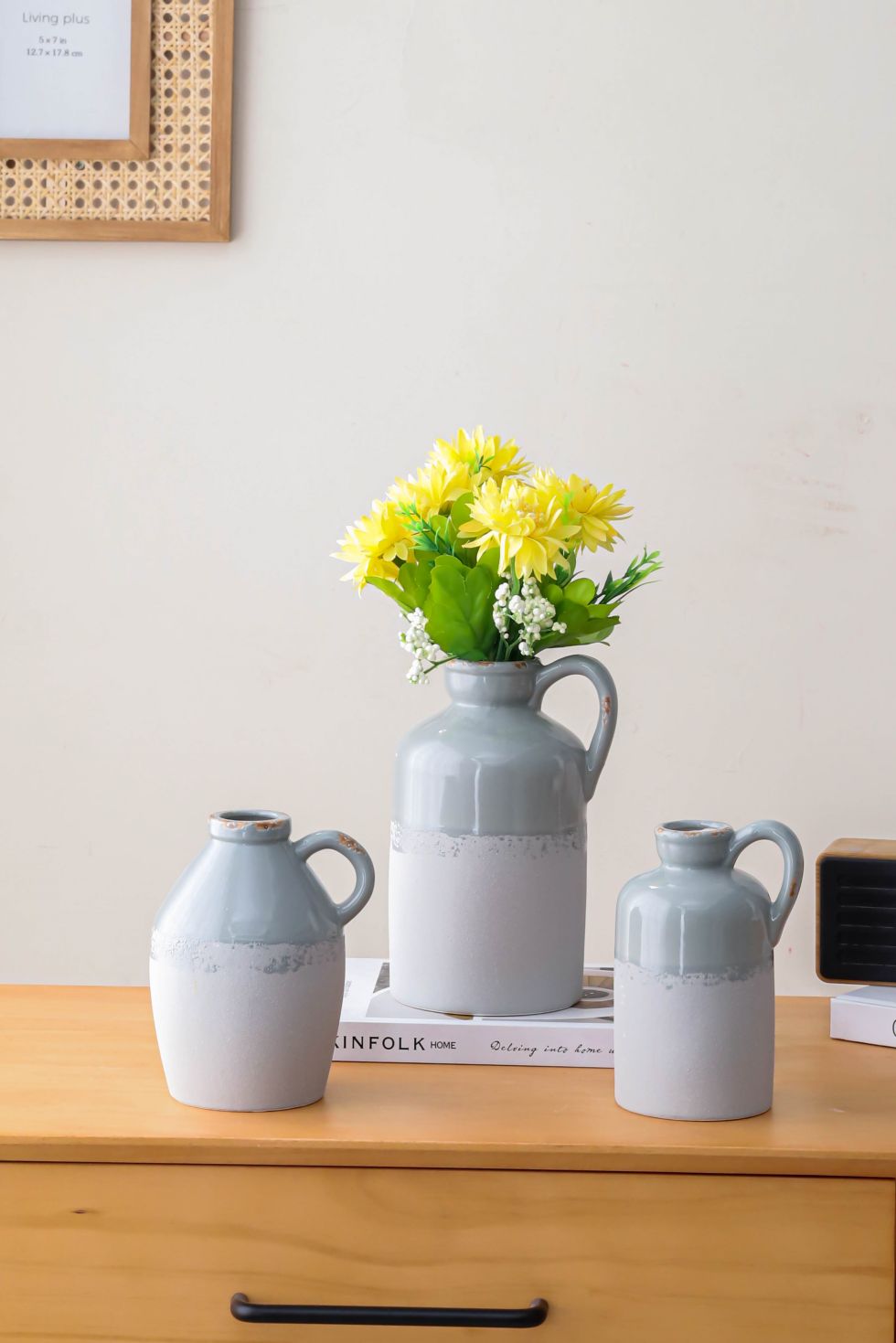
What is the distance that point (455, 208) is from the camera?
4.73 ft

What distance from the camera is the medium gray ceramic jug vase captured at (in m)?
0.89

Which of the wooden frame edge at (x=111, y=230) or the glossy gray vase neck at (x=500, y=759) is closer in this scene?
the glossy gray vase neck at (x=500, y=759)

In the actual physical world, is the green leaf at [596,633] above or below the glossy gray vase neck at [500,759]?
above

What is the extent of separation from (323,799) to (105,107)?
2.63 ft

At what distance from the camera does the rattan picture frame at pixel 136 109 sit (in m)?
1.44

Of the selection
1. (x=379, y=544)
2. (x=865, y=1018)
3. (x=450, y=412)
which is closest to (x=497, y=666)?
(x=379, y=544)

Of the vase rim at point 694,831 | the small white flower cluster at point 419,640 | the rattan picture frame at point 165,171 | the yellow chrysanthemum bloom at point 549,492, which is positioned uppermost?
the rattan picture frame at point 165,171

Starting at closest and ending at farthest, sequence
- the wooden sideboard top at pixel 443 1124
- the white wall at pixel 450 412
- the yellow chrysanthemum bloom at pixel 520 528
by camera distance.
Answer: the wooden sideboard top at pixel 443 1124 < the yellow chrysanthemum bloom at pixel 520 528 < the white wall at pixel 450 412

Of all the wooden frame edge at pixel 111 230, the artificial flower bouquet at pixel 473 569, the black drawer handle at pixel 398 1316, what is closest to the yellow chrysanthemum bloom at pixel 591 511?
the artificial flower bouquet at pixel 473 569

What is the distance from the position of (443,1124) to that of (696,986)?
17cm

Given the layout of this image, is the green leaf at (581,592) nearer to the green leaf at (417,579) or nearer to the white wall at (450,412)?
the green leaf at (417,579)

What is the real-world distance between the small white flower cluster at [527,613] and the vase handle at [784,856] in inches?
7.5

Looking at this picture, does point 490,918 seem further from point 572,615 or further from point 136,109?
point 136,109

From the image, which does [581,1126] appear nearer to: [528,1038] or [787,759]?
[528,1038]
